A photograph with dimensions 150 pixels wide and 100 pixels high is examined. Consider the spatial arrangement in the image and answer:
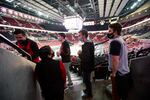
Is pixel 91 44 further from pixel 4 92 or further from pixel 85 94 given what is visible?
pixel 4 92

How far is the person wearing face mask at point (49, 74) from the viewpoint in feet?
8.74

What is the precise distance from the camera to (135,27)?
60.1ft

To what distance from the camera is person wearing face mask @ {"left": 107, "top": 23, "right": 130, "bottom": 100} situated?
2736 millimetres

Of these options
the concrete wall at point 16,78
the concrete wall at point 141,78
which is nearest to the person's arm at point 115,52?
the concrete wall at point 141,78

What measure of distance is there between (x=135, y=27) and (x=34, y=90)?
54.8ft

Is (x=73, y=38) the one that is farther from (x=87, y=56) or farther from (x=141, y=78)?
(x=141, y=78)

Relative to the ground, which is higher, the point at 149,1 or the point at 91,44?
the point at 149,1

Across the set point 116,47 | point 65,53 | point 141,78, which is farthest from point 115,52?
point 65,53

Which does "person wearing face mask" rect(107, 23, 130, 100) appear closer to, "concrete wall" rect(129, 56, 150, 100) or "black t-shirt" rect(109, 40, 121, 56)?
"black t-shirt" rect(109, 40, 121, 56)

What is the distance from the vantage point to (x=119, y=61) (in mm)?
2805

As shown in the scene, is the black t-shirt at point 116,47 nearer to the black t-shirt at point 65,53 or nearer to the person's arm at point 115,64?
the person's arm at point 115,64

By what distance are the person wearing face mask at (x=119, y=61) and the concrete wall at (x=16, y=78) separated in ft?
3.49

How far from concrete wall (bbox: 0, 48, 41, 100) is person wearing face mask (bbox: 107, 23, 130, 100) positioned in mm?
1063

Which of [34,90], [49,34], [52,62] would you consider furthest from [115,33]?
[49,34]
